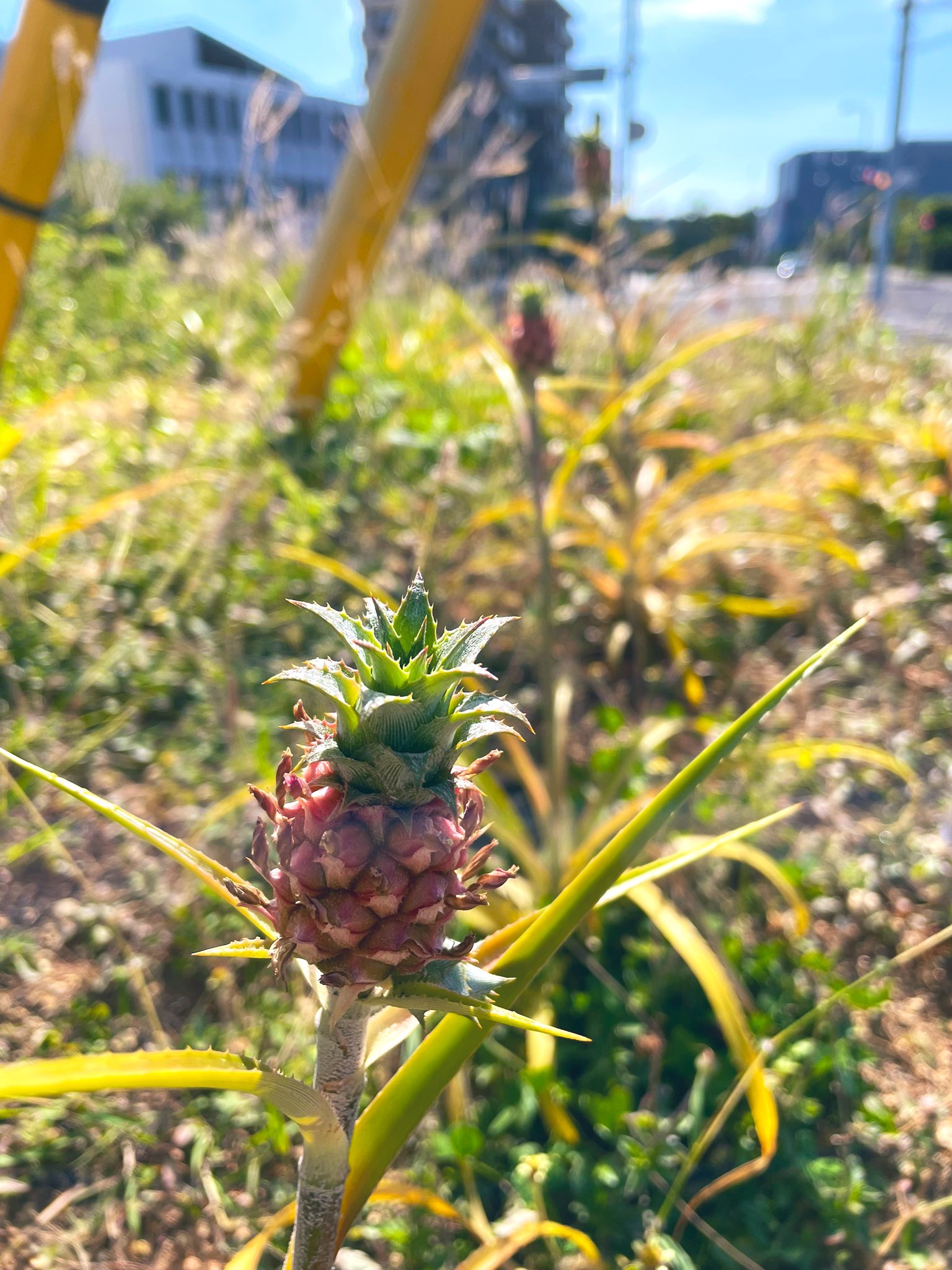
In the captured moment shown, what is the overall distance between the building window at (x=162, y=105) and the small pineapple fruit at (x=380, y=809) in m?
25.8

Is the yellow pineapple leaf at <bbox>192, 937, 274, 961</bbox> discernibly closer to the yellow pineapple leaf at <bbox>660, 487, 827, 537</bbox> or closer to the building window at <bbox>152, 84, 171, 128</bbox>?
the yellow pineapple leaf at <bbox>660, 487, 827, 537</bbox>

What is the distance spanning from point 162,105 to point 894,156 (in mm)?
19822

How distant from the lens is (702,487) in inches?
143

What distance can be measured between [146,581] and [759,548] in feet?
7.16

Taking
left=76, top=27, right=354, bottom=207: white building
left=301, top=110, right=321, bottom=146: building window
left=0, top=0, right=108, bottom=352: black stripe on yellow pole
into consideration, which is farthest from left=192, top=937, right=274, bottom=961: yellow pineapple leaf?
left=301, top=110, right=321, bottom=146: building window

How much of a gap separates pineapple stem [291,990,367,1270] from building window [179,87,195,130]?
86.2 feet

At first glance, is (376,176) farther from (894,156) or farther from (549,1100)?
(894,156)

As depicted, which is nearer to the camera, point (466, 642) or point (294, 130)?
point (466, 642)

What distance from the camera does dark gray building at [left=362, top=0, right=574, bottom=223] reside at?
4168mm

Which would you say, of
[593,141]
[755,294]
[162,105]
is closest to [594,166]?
[593,141]

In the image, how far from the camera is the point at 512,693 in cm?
254

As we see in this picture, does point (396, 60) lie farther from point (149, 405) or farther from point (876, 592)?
point (876, 592)

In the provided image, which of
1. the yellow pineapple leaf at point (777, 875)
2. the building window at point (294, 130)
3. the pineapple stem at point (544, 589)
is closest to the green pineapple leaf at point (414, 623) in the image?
the yellow pineapple leaf at point (777, 875)

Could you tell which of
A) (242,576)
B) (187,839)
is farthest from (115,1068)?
(242,576)
